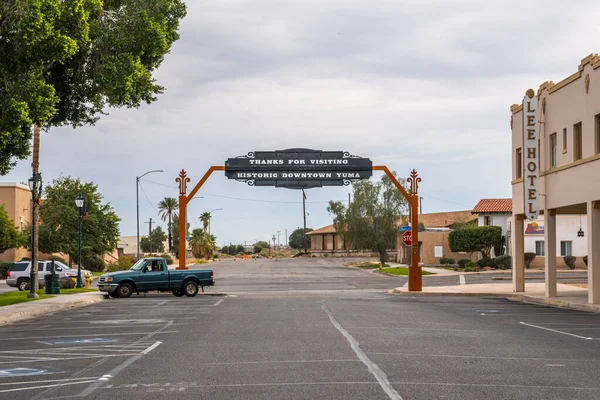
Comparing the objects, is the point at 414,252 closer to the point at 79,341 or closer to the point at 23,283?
the point at 23,283

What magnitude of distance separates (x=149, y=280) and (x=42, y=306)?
304 inches

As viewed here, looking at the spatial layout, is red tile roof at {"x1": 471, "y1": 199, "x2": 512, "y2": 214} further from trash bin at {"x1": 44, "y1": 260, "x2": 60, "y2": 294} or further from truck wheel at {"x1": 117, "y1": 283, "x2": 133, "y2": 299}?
trash bin at {"x1": 44, "y1": 260, "x2": 60, "y2": 294}

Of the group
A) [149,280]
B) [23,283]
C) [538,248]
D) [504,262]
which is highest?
[538,248]

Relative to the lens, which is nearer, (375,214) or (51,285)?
(51,285)

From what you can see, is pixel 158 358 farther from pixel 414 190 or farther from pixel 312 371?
pixel 414 190

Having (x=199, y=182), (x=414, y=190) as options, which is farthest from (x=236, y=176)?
(x=414, y=190)

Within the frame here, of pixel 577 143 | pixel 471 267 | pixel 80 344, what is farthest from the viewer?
pixel 471 267

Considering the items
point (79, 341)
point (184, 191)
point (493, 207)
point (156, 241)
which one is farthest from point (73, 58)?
point (156, 241)

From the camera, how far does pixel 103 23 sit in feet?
85.3

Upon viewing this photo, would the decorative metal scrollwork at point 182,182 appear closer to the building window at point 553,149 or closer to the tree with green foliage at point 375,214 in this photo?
the building window at point 553,149

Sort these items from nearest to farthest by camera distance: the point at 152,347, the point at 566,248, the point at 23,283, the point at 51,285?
the point at 152,347, the point at 51,285, the point at 23,283, the point at 566,248

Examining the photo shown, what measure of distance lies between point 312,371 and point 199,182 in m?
30.0

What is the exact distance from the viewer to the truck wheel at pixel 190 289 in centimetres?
3575

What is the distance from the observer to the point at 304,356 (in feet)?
43.2
